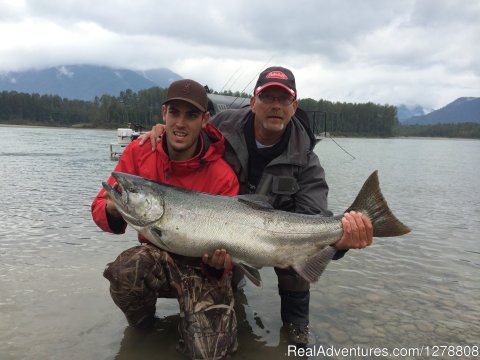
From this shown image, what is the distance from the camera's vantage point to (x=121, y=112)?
118750 mm

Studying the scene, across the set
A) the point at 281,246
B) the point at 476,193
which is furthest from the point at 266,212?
the point at 476,193

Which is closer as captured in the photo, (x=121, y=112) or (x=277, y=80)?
(x=277, y=80)

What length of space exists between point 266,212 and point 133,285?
4.90ft

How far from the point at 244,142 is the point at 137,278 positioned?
1.97 meters

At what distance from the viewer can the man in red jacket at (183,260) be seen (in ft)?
13.3

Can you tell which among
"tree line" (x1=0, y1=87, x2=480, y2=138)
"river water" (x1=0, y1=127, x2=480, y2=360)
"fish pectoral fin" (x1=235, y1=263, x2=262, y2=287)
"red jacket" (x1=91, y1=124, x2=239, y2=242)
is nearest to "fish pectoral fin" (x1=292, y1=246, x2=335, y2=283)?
"fish pectoral fin" (x1=235, y1=263, x2=262, y2=287)

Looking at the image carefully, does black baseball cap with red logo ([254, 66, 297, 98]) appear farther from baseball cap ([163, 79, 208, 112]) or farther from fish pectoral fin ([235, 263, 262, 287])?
fish pectoral fin ([235, 263, 262, 287])

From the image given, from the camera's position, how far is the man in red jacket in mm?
4043

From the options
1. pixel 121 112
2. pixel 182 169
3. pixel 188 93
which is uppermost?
pixel 121 112

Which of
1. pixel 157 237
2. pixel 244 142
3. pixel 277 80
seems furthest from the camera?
pixel 244 142

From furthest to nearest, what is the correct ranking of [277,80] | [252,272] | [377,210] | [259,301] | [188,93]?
[259,301] < [277,80] < [188,93] < [377,210] < [252,272]

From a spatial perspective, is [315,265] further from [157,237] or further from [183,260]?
[157,237]

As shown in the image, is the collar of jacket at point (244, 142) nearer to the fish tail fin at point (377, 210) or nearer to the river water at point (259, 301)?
the fish tail fin at point (377, 210)

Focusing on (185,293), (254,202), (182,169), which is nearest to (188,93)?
(182,169)
